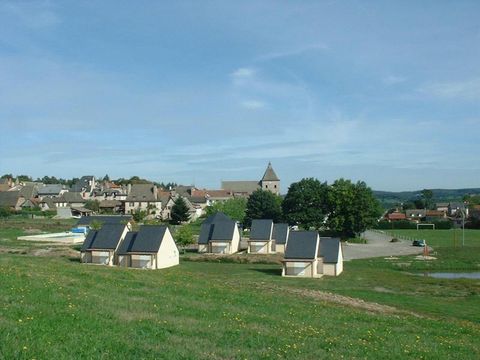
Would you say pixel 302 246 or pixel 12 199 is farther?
pixel 12 199

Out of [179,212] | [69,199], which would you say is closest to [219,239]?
[179,212]

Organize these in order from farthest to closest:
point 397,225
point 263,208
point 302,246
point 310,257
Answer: point 397,225 < point 263,208 < point 302,246 < point 310,257

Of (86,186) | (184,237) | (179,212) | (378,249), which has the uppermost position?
(86,186)

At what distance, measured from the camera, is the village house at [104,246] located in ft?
175

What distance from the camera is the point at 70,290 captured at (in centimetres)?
1975

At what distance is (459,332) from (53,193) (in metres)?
158

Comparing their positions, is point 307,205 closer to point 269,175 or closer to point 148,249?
point 148,249

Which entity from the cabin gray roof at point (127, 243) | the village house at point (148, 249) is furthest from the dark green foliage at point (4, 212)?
the village house at point (148, 249)

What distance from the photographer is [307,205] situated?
9238cm

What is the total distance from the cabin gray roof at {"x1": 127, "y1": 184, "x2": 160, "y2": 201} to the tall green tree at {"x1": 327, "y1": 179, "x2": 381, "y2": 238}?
210ft

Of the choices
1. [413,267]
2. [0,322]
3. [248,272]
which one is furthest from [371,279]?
[0,322]

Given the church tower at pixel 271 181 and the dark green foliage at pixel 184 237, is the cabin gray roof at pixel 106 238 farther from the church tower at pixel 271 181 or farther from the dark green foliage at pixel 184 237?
the church tower at pixel 271 181

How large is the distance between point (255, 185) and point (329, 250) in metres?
142

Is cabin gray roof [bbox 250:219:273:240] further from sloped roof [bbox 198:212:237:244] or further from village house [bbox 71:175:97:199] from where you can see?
village house [bbox 71:175:97:199]
